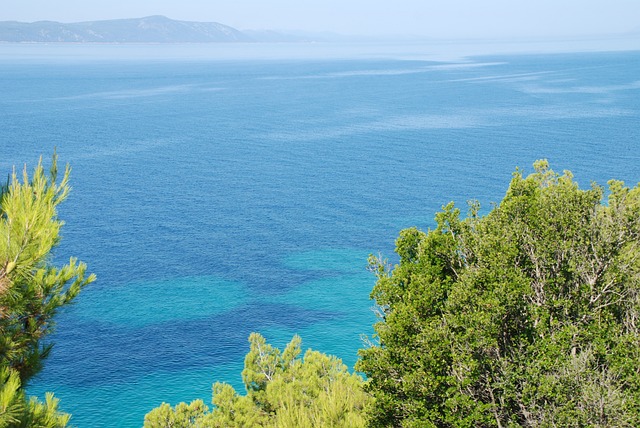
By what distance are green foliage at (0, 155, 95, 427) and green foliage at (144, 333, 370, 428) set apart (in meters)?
8.97

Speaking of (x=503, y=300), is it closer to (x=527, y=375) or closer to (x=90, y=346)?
(x=527, y=375)

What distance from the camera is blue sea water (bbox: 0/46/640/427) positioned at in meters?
41.8

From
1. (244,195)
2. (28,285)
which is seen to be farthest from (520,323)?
(244,195)

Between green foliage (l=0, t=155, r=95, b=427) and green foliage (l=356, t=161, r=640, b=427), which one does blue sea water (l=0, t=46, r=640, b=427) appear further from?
green foliage (l=356, t=161, r=640, b=427)

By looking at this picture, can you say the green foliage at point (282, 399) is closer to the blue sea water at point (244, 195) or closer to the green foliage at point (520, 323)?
the green foliage at point (520, 323)

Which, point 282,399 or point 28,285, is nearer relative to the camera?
point 28,285

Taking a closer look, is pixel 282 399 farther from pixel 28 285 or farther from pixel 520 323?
pixel 28 285

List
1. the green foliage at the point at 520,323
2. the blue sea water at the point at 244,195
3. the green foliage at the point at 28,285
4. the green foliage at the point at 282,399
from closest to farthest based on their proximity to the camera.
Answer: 1. the green foliage at the point at 28,285
2. the green foliage at the point at 520,323
3. the green foliage at the point at 282,399
4. the blue sea water at the point at 244,195

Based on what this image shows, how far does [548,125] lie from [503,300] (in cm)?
9595

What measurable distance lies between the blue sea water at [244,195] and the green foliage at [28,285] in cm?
253

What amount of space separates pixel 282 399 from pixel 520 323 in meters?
10.2

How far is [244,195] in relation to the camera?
243 feet

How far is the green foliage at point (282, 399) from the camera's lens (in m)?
19.8

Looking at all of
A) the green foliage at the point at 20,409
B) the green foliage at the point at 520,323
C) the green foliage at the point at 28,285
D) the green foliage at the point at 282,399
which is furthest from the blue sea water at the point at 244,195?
the green foliage at the point at 520,323
